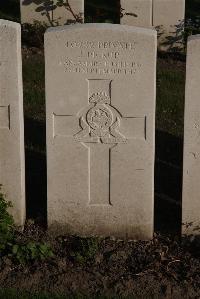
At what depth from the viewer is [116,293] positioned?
555 centimetres

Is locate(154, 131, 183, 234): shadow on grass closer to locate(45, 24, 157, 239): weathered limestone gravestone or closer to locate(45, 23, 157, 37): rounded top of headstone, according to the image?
locate(45, 24, 157, 239): weathered limestone gravestone

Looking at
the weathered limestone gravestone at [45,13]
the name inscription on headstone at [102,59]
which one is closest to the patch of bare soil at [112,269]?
the name inscription on headstone at [102,59]

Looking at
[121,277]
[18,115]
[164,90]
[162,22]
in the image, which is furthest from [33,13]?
[121,277]

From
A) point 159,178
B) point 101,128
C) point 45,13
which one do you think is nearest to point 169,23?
point 45,13

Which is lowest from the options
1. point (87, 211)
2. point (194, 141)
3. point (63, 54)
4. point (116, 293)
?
point (116, 293)

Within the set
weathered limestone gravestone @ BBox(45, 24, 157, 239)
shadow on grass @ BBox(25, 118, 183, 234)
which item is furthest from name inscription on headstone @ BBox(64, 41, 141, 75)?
shadow on grass @ BBox(25, 118, 183, 234)

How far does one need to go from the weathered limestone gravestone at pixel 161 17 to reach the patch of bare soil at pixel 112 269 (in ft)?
20.7

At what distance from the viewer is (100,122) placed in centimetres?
610

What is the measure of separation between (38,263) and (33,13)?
7.15 metres

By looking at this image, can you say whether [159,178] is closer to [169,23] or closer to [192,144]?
[192,144]

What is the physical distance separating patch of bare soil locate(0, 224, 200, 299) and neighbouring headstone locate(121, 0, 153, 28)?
20.8 feet

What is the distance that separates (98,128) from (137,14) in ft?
20.4

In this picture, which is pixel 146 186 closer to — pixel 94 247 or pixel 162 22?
pixel 94 247

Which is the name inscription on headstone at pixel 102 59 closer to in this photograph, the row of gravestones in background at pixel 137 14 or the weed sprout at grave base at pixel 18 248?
the weed sprout at grave base at pixel 18 248
